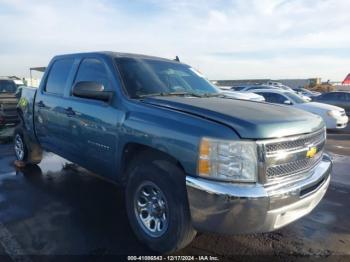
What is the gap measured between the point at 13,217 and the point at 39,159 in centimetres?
250

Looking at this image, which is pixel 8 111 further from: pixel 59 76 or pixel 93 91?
pixel 93 91

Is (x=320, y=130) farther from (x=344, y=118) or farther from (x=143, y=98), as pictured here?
(x=344, y=118)

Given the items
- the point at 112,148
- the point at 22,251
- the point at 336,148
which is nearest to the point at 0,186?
the point at 22,251

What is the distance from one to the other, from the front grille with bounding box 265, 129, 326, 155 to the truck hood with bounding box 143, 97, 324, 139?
6 cm

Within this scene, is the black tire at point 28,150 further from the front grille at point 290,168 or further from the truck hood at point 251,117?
the front grille at point 290,168

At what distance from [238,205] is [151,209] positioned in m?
1.02

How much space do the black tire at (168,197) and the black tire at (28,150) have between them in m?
3.61

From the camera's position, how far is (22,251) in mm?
3404

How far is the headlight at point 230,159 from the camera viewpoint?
2.74 meters

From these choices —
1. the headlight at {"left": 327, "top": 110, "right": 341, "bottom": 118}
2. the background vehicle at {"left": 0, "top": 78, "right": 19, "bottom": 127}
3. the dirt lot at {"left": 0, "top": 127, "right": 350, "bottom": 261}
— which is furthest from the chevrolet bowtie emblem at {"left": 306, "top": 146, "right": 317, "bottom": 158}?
the headlight at {"left": 327, "top": 110, "right": 341, "bottom": 118}

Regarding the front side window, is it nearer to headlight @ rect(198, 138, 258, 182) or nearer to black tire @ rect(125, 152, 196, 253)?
black tire @ rect(125, 152, 196, 253)

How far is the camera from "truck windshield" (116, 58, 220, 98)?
3879 mm

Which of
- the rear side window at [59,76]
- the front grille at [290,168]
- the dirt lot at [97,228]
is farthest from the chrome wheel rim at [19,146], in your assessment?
the front grille at [290,168]

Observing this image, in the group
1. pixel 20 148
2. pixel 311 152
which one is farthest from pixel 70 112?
pixel 311 152
